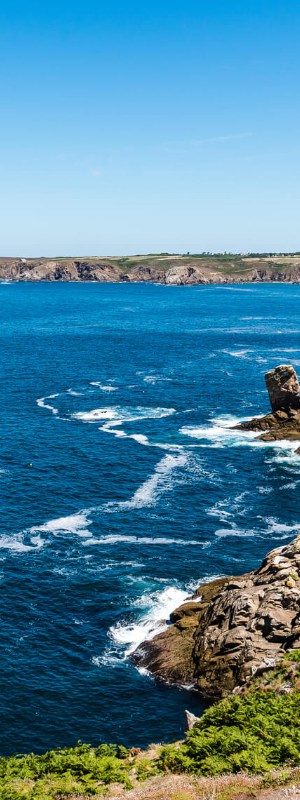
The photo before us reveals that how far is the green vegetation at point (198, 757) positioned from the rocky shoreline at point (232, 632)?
8253 mm

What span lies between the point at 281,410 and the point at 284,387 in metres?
5.63

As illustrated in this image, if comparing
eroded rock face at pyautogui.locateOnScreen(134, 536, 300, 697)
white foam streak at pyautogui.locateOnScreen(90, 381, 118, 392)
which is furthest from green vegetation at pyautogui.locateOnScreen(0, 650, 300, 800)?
white foam streak at pyautogui.locateOnScreen(90, 381, 118, 392)

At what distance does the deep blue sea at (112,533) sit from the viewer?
56688 millimetres

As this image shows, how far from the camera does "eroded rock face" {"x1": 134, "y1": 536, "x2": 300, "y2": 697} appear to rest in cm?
5631

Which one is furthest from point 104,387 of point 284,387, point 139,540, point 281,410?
point 139,540

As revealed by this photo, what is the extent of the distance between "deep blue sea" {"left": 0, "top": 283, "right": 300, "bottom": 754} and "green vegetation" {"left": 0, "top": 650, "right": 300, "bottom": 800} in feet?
25.5

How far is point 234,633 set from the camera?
58.7 meters

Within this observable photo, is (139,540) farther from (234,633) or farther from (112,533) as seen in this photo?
(234,633)

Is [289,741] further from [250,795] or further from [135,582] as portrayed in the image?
[135,582]

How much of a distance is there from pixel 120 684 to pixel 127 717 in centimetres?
434

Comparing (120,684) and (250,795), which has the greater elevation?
(250,795)

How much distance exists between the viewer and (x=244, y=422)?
132125 millimetres

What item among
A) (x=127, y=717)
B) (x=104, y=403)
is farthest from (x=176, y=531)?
(x=104, y=403)

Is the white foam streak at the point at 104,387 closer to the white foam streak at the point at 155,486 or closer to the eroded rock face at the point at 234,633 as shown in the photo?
the white foam streak at the point at 155,486
